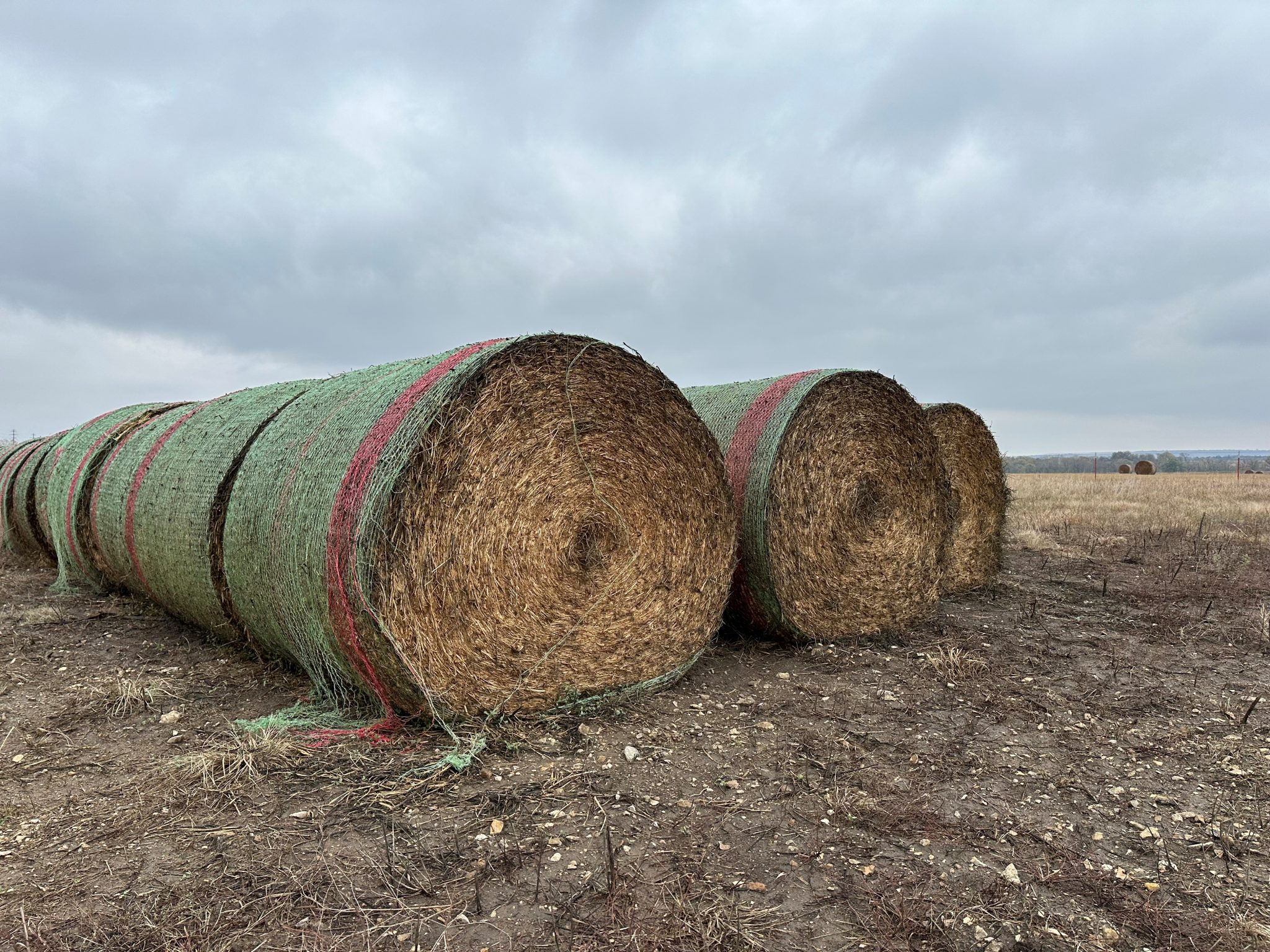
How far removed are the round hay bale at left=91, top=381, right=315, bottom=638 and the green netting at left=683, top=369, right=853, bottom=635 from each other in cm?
299

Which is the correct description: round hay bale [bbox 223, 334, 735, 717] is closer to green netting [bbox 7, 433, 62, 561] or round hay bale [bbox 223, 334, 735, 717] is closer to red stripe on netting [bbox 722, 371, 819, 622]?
red stripe on netting [bbox 722, 371, 819, 622]

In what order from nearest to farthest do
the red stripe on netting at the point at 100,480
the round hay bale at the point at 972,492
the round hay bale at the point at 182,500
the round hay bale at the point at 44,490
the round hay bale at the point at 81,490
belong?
the round hay bale at the point at 182,500, the red stripe on netting at the point at 100,480, the round hay bale at the point at 81,490, the round hay bale at the point at 972,492, the round hay bale at the point at 44,490

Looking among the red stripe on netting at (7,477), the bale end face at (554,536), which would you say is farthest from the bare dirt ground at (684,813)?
the red stripe on netting at (7,477)

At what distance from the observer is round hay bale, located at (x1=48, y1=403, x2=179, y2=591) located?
6801 mm

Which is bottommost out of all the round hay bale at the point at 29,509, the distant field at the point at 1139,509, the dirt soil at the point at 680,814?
the dirt soil at the point at 680,814

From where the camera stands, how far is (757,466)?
217 inches

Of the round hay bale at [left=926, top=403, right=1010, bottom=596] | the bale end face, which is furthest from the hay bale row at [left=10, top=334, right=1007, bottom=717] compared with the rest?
the round hay bale at [left=926, top=403, right=1010, bottom=596]

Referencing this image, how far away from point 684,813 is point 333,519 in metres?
2.04

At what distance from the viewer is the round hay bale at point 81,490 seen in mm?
6801

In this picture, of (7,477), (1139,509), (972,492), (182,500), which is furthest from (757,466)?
(1139,509)

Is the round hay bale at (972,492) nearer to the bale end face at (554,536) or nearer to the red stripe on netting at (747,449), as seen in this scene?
the red stripe on netting at (747,449)

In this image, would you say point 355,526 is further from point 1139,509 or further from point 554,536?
point 1139,509

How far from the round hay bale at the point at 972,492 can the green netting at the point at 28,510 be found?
935cm

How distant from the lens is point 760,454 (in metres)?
5.52
